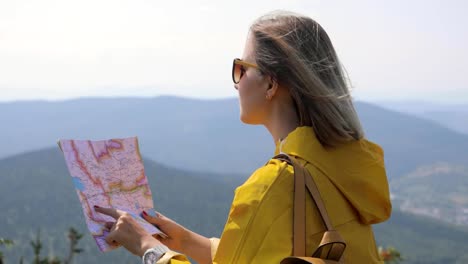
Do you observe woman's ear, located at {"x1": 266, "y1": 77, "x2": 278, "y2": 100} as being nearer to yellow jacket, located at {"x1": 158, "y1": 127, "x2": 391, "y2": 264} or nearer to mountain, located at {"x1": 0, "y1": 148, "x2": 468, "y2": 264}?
yellow jacket, located at {"x1": 158, "y1": 127, "x2": 391, "y2": 264}

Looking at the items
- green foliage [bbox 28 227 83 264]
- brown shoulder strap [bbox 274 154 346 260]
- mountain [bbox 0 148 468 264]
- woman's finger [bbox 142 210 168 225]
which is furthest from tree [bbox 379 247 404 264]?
mountain [bbox 0 148 468 264]

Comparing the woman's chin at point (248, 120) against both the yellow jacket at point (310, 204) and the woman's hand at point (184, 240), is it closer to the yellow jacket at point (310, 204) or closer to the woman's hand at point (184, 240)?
the yellow jacket at point (310, 204)

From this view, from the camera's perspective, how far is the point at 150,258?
245 centimetres

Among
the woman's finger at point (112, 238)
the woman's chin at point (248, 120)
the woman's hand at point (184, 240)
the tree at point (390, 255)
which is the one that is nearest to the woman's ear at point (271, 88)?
the woman's chin at point (248, 120)

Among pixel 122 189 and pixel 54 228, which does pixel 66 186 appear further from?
pixel 122 189

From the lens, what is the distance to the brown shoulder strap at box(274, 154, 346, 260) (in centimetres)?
216

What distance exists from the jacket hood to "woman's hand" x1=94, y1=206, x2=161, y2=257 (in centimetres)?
60

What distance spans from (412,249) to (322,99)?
407 ft

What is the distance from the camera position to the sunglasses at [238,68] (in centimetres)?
256

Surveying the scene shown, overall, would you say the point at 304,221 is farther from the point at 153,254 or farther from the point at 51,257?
the point at 51,257

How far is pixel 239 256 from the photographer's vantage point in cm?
221

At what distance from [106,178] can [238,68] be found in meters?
0.78

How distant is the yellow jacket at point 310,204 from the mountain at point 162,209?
333ft

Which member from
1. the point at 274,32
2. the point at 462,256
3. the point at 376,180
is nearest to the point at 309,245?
the point at 376,180
